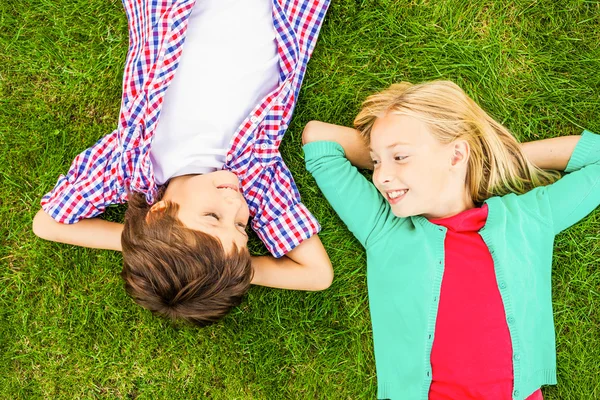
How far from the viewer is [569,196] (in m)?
2.40

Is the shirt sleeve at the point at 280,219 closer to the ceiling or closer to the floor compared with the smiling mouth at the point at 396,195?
closer to the floor

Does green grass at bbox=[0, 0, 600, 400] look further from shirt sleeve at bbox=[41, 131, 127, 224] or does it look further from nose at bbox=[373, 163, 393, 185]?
nose at bbox=[373, 163, 393, 185]

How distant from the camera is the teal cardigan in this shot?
7.55ft

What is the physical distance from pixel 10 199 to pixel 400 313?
2.15 meters

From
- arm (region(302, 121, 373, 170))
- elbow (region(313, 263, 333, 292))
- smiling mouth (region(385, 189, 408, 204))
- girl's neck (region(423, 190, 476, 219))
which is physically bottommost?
elbow (region(313, 263, 333, 292))

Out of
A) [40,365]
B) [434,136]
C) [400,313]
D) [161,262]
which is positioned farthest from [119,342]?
[434,136]

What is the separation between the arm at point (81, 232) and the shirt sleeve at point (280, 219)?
2.34 feet

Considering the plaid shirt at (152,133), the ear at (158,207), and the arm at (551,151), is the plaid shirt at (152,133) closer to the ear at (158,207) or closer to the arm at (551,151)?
the ear at (158,207)

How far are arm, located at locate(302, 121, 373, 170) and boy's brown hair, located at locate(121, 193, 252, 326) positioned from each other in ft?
2.51

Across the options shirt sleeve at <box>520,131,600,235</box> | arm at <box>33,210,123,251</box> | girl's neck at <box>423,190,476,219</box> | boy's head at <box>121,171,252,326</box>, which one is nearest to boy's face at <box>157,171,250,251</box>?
boy's head at <box>121,171,252,326</box>

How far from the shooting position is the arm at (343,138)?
255cm

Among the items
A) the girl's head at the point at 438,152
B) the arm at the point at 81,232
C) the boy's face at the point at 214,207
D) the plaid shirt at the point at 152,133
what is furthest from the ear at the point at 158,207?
the girl's head at the point at 438,152

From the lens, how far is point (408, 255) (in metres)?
2.37

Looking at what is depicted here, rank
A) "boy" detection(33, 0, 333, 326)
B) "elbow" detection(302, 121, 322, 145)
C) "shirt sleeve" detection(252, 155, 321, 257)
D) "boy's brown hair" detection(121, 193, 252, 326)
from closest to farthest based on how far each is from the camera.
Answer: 1. "boy's brown hair" detection(121, 193, 252, 326)
2. "boy" detection(33, 0, 333, 326)
3. "shirt sleeve" detection(252, 155, 321, 257)
4. "elbow" detection(302, 121, 322, 145)
